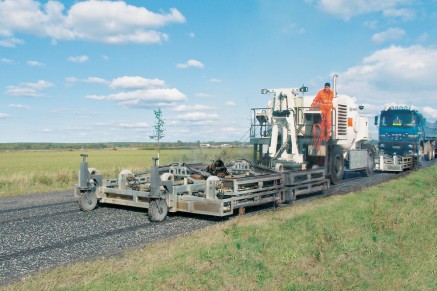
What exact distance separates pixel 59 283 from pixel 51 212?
5.95 m

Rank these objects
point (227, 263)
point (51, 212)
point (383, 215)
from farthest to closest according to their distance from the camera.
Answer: point (51, 212) → point (383, 215) → point (227, 263)

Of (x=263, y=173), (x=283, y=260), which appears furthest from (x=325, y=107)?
(x=283, y=260)

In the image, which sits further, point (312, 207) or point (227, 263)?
point (312, 207)

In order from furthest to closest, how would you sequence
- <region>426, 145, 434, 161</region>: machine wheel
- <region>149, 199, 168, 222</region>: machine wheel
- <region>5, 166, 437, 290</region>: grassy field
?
<region>426, 145, 434, 161</region>: machine wheel, <region>149, 199, 168, 222</region>: machine wheel, <region>5, 166, 437, 290</region>: grassy field

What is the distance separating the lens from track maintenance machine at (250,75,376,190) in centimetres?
1466

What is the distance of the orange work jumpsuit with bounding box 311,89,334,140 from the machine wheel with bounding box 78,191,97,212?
327 inches

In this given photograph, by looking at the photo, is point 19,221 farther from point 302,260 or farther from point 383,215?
point 383,215

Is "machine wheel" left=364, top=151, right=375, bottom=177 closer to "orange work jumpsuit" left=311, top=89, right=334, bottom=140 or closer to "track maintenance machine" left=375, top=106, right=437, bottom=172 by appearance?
"track maintenance machine" left=375, top=106, right=437, bottom=172

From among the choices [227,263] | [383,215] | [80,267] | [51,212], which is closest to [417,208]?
[383,215]

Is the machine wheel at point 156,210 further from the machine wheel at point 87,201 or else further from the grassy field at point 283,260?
the machine wheel at point 87,201

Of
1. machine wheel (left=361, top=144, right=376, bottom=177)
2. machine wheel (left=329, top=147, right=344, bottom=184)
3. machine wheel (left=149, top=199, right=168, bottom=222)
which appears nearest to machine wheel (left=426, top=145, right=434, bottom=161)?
machine wheel (left=361, top=144, right=376, bottom=177)

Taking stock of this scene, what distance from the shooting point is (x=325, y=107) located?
15594 mm

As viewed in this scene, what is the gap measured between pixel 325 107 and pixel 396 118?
12461 mm

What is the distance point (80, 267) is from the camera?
241 inches
